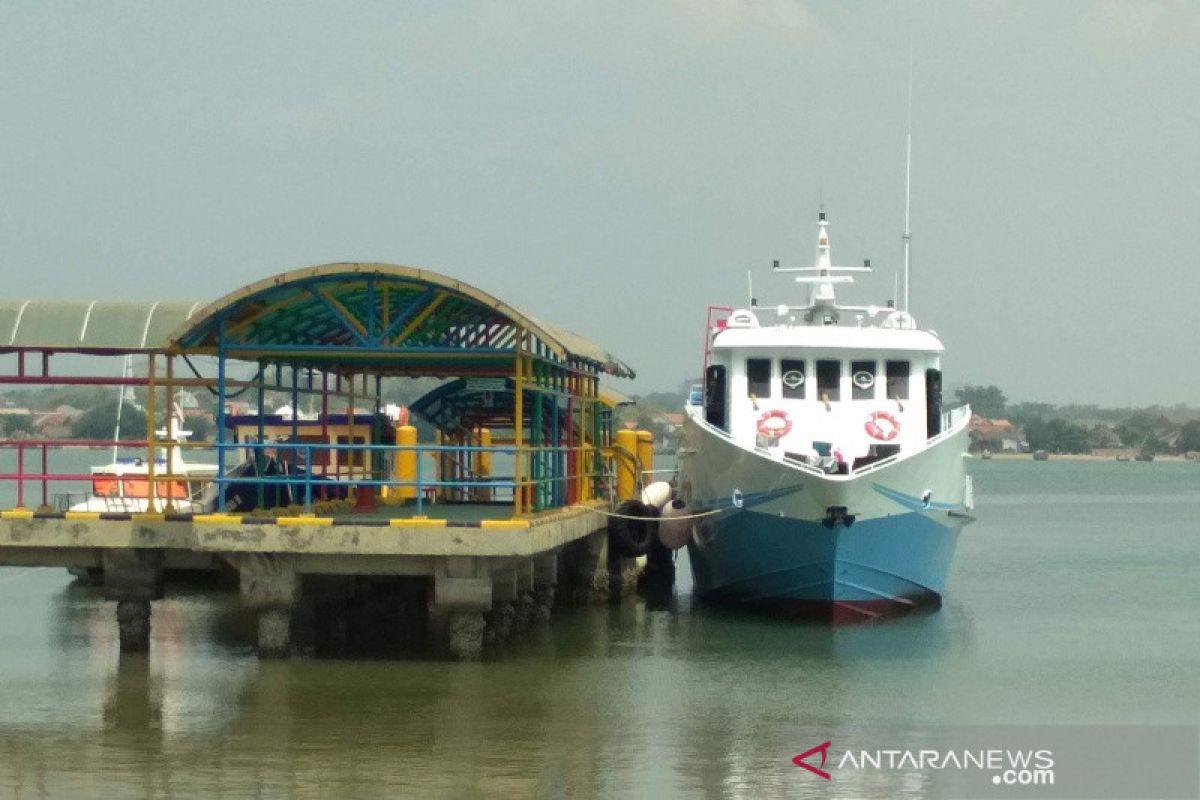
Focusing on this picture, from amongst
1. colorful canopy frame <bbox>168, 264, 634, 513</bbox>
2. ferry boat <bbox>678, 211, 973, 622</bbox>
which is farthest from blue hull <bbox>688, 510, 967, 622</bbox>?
colorful canopy frame <bbox>168, 264, 634, 513</bbox>

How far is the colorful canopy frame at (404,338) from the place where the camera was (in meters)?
21.1

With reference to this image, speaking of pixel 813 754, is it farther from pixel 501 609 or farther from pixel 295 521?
pixel 501 609

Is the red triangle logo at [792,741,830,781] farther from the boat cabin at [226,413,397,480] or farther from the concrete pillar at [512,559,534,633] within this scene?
the boat cabin at [226,413,397,480]

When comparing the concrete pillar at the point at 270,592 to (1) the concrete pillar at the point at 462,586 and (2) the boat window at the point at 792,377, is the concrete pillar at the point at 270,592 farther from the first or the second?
(2) the boat window at the point at 792,377

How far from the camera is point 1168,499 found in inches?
3944

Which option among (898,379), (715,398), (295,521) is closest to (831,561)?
(898,379)

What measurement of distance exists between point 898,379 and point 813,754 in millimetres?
11680

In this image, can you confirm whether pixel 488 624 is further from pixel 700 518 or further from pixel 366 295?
pixel 700 518

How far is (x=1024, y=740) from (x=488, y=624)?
7215 mm

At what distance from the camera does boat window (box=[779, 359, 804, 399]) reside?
92.2 ft

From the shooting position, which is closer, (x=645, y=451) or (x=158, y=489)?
(x=158, y=489)

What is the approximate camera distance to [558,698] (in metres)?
20.3

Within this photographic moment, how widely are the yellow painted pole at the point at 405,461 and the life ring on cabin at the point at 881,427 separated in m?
7.01

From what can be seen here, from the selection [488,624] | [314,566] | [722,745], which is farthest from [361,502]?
[722,745]
